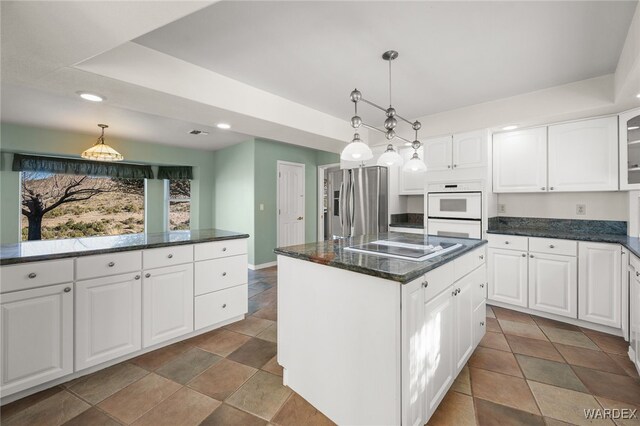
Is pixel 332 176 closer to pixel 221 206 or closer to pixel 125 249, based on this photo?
pixel 221 206

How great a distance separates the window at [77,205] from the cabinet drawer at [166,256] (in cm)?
376

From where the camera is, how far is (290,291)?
179 centimetres

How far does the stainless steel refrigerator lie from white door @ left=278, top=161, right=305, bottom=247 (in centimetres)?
113

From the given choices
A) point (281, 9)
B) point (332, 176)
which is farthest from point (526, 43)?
point (332, 176)

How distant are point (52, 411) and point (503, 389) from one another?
9.07 feet

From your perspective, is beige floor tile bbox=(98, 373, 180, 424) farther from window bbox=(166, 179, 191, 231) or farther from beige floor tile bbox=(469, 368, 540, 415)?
window bbox=(166, 179, 191, 231)

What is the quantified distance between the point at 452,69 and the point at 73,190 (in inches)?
232

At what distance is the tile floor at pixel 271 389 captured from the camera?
5.23 feet

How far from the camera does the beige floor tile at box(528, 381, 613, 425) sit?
1.57 m

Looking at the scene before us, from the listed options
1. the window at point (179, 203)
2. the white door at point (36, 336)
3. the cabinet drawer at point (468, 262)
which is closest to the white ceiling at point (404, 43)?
the cabinet drawer at point (468, 262)

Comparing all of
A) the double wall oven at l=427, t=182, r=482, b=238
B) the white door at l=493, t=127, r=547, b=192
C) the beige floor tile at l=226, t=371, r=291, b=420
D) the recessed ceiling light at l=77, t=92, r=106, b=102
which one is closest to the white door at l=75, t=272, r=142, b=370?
the beige floor tile at l=226, t=371, r=291, b=420

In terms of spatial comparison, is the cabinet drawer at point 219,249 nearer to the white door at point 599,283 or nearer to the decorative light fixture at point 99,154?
the decorative light fixture at point 99,154

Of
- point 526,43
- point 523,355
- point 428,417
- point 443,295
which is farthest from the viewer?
point 523,355

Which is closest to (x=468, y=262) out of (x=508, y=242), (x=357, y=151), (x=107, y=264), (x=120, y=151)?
(x=357, y=151)
